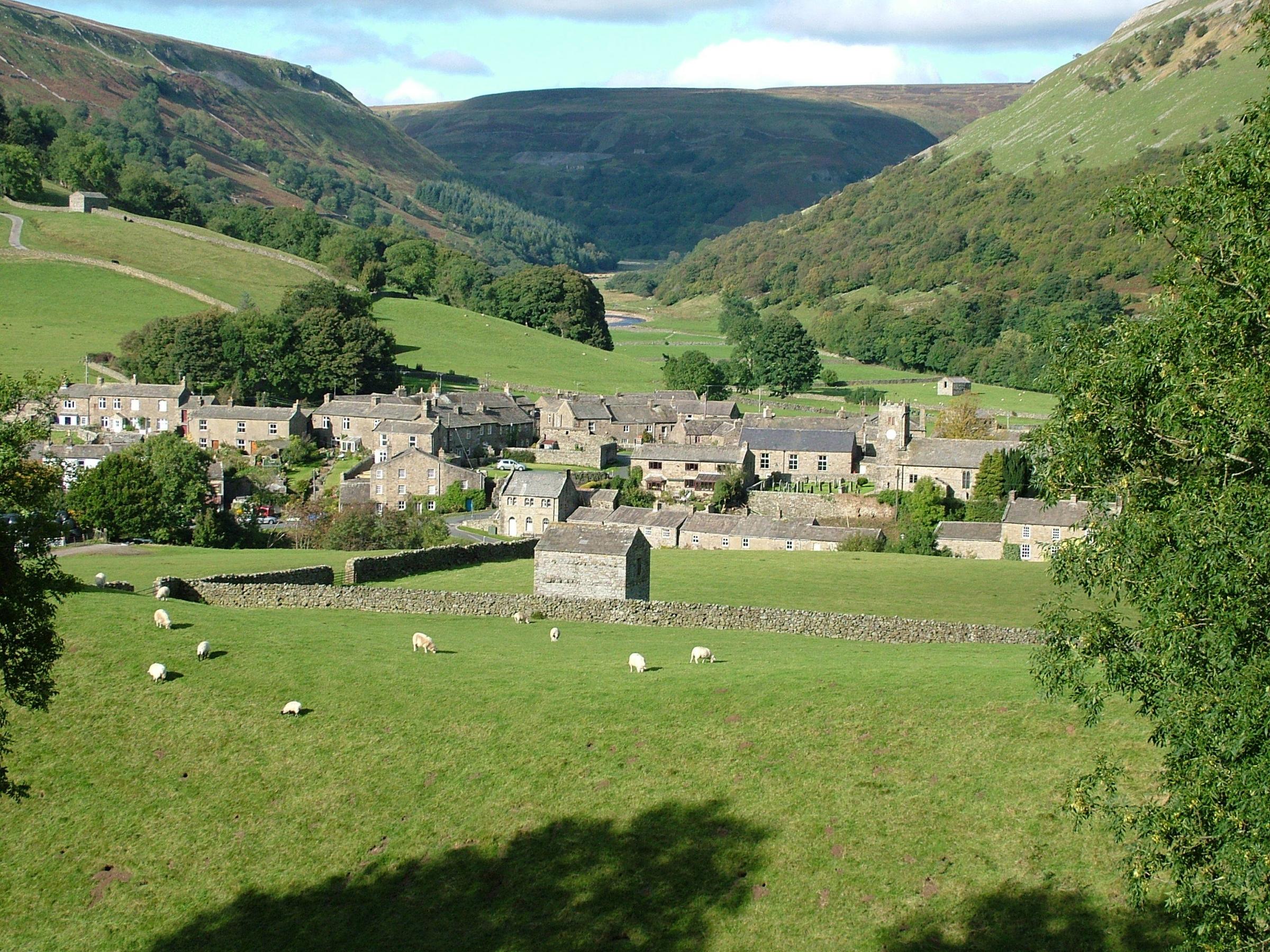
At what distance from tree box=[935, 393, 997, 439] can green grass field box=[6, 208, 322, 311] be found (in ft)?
228

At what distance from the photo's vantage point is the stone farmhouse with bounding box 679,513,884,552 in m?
63.0

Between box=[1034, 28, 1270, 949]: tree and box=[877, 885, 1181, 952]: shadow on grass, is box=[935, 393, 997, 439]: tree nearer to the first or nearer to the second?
box=[877, 885, 1181, 952]: shadow on grass

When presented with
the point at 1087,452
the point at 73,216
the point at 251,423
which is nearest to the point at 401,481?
the point at 251,423

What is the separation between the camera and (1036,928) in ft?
58.9

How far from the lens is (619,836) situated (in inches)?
829

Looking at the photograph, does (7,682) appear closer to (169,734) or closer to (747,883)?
(169,734)

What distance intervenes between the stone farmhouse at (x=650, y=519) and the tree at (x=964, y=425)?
27.9 m

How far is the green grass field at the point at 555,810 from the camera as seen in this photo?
1909cm

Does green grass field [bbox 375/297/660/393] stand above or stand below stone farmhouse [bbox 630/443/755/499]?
above

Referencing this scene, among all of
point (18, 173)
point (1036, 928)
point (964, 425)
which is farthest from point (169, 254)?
point (1036, 928)

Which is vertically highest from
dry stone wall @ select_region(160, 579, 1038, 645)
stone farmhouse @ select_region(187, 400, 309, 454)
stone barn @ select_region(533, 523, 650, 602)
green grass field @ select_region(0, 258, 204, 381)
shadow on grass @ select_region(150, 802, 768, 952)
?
green grass field @ select_region(0, 258, 204, 381)

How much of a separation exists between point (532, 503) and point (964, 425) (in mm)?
36823

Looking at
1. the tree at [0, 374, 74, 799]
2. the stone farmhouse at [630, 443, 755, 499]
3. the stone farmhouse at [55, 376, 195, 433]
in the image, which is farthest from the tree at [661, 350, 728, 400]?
the tree at [0, 374, 74, 799]

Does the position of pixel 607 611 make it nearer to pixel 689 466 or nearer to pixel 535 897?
pixel 535 897
